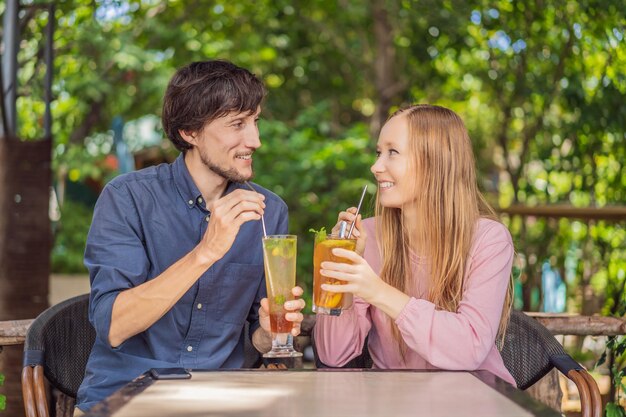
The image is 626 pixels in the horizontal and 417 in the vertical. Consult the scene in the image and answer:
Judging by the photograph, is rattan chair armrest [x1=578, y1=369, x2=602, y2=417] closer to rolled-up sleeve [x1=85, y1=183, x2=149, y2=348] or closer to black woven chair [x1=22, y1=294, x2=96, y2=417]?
rolled-up sleeve [x1=85, y1=183, x2=149, y2=348]

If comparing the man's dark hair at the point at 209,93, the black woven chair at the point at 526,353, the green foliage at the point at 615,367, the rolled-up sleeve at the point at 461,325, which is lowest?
the green foliage at the point at 615,367

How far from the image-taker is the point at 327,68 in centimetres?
941

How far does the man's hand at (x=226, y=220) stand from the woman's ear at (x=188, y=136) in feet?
1.72

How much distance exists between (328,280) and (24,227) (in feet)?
7.56

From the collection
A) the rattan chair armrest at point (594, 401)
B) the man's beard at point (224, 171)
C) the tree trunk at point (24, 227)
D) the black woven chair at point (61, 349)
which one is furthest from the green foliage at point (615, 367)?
the tree trunk at point (24, 227)

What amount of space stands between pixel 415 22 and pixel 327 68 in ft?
7.84

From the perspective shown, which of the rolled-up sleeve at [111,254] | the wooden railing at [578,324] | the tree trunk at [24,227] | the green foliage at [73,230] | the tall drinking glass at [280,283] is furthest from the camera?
the green foliage at [73,230]

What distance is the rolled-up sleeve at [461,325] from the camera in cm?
224

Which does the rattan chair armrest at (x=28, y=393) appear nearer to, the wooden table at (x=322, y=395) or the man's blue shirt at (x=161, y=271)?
the man's blue shirt at (x=161, y=271)

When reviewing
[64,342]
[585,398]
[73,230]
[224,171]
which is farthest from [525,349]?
[73,230]

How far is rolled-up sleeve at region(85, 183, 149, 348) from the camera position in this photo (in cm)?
238

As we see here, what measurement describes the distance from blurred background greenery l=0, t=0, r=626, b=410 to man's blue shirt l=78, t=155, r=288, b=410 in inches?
39.2

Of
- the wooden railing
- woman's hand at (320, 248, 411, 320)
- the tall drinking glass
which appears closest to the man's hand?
the tall drinking glass

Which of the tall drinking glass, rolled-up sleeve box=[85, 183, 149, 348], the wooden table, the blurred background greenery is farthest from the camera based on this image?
the blurred background greenery
